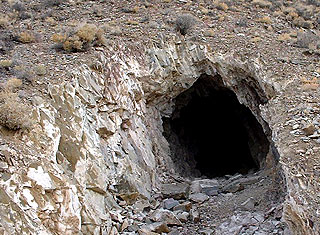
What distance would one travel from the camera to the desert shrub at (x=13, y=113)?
7.57 m

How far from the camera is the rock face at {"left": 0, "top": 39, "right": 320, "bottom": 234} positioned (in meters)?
7.24

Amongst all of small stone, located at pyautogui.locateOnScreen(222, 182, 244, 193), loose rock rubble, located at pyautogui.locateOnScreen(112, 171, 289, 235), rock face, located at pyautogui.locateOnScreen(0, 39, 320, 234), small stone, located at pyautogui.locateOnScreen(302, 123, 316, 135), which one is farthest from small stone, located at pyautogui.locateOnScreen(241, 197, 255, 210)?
small stone, located at pyautogui.locateOnScreen(302, 123, 316, 135)

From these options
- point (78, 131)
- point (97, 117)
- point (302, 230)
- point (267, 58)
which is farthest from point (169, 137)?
point (302, 230)

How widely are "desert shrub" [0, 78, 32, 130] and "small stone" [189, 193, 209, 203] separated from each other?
295 inches

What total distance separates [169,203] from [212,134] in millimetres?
14721

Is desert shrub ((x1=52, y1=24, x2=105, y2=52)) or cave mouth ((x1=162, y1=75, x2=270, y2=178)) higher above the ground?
desert shrub ((x1=52, y1=24, x2=105, y2=52))

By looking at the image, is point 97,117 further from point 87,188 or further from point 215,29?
point 215,29

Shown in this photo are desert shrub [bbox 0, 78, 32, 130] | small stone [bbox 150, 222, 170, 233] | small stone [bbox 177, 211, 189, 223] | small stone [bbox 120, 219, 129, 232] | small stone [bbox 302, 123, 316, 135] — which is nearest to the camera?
desert shrub [bbox 0, 78, 32, 130]

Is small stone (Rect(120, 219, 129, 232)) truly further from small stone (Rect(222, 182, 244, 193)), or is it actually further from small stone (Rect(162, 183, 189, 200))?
small stone (Rect(222, 182, 244, 193))

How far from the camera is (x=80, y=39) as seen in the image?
41.3 feet

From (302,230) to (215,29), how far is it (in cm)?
1161

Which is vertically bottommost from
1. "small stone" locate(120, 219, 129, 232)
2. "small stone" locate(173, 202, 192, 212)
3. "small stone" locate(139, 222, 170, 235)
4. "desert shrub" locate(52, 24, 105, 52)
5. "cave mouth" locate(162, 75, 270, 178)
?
"small stone" locate(139, 222, 170, 235)

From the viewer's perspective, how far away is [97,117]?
1093 cm

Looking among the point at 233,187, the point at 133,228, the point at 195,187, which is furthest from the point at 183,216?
the point at 233,187
